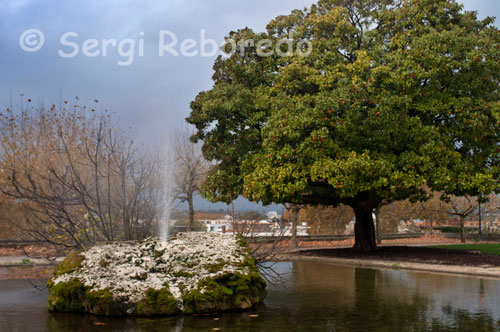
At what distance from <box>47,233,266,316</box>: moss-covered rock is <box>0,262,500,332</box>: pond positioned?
0.29m

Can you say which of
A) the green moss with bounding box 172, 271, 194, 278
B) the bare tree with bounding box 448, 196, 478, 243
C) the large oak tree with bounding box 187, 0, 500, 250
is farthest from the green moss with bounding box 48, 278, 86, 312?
the bare tree with bounding box 448, 196, 478, 243

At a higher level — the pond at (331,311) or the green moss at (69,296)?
the green moss at (69,296)

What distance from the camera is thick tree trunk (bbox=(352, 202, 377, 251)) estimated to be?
79.9 ft

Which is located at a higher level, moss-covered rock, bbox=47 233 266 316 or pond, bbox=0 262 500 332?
moss-covered rock, bbox=47 233 266 316

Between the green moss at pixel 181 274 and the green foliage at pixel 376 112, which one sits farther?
the green foliage at pixel 376 112

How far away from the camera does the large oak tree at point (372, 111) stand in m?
19.3

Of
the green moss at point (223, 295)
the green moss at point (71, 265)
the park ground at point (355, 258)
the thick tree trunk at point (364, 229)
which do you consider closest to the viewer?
the green moss at point (223, 295)

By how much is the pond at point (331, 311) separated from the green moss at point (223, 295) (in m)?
0.27

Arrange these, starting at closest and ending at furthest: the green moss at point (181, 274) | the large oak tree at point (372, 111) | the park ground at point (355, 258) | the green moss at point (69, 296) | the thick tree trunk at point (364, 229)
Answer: the green moss at point (69, 296)
the green moss at point (181, 274)
the park ground at point (355, 258)
the large oak tree at point (372, 111)
the thick tree trunk at point (364, 229)

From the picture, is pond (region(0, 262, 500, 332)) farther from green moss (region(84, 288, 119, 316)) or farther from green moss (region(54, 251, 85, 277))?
green moss (region(54, 251, 85, 277))

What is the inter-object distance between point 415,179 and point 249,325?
1300 centimetres

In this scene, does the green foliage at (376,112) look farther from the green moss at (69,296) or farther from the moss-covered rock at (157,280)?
the green moss at (69,296)

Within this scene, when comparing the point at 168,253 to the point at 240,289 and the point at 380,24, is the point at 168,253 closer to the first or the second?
the point at 240,289

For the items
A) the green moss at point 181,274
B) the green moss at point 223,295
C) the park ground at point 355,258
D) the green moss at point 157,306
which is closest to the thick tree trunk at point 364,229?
the park ground at point 355,258
